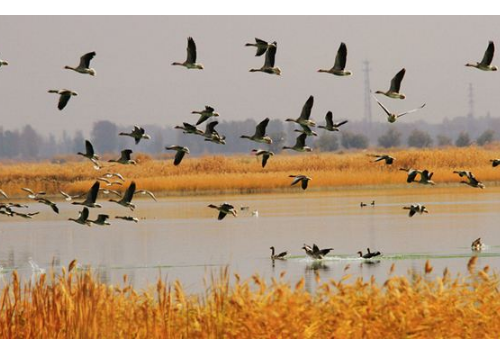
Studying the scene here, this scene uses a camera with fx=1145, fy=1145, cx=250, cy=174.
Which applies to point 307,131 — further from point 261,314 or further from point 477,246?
point 477,246

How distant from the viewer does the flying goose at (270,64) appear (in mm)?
13664

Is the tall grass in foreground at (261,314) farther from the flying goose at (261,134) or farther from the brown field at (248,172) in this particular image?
the brown field at (248,172)

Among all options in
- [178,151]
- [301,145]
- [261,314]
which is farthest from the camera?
[178,151]

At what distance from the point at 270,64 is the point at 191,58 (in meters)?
1.00

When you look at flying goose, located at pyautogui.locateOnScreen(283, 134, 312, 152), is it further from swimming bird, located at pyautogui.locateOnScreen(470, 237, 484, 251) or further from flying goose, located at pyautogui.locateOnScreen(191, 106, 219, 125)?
swimming bird, located at pyautogui.locateOnScreen(470, 237, 484, 251)

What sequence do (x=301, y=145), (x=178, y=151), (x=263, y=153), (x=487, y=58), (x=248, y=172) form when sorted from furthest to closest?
(x=248, y=172) → (x=178, y=151) → (x=301, y=145) → (x=263, y=153) → (x=487, y=58)


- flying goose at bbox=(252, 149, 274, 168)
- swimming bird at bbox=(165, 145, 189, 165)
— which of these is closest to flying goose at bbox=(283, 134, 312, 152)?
flying goose at bbox=(252, 149, 274, 168)

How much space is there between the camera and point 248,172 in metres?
50.8

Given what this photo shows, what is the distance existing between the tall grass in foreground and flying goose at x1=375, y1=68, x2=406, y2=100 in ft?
9.23

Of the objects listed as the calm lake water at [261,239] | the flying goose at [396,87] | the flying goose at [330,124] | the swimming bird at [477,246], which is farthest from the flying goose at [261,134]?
the swimming bird at [477,246]

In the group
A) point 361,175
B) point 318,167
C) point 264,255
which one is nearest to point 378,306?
point 264,255

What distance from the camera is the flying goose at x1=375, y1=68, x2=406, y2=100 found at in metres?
13.6

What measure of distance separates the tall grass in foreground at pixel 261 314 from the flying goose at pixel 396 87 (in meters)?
2.81

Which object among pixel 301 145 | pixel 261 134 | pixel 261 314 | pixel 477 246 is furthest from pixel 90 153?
pixel 477 246
